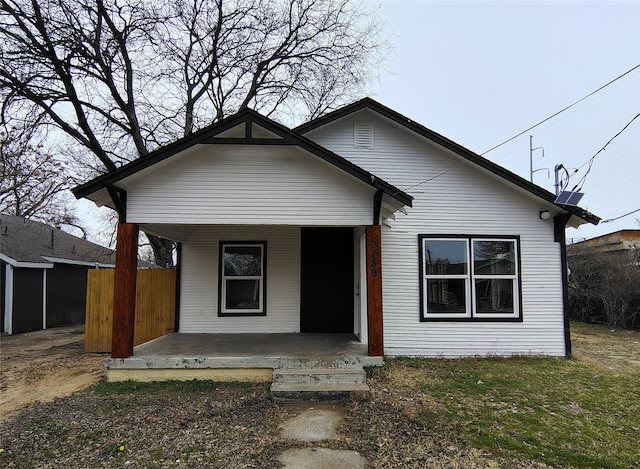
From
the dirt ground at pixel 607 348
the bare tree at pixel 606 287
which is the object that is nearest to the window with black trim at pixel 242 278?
A: the dirt ground at pixel 607 348

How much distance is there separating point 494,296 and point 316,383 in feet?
14.5

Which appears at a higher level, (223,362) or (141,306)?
(141,306)

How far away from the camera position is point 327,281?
8.67 metres

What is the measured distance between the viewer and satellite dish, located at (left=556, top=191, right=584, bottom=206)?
686 cm

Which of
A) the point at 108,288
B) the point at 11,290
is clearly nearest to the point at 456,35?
the point at 108,288

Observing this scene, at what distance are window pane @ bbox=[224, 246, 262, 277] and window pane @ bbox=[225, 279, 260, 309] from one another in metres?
0.21

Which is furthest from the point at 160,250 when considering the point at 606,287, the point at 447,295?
the point at 606,287

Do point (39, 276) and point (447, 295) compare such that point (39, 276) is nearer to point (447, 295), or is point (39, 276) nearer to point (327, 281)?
point (327, 281)

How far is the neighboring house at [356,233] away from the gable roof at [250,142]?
2 cm

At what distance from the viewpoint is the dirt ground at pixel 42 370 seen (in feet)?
19.2

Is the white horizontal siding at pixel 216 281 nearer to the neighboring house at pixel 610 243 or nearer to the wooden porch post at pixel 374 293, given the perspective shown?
the wooden porch post at pixel 374 293

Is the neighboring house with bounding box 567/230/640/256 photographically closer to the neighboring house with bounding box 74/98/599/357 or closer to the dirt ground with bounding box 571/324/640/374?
the dirt ground with bounding box 571/324/640/374

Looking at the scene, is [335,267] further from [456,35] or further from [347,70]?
[347,70]

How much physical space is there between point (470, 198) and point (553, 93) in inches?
413
